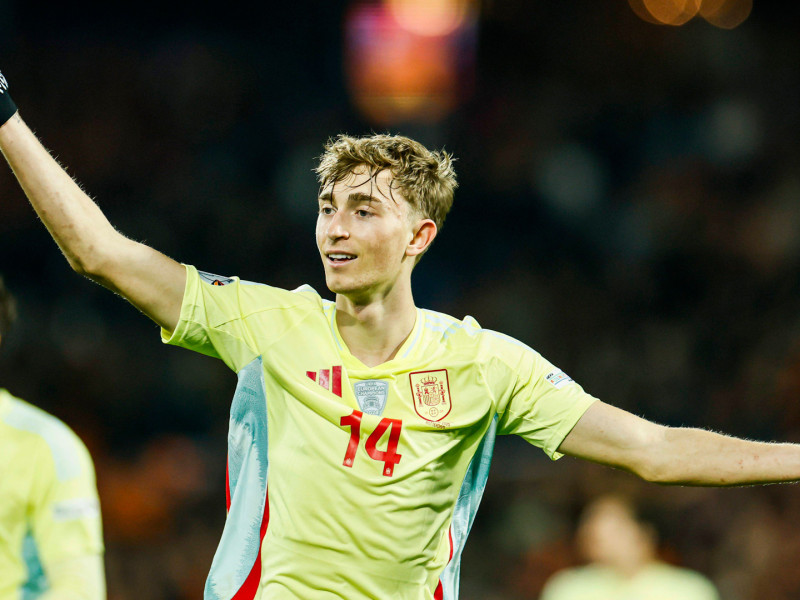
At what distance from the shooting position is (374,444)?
10.2ft

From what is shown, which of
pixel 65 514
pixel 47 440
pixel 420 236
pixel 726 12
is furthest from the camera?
pixel 726 12

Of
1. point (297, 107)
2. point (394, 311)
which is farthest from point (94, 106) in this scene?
point (394, 311)

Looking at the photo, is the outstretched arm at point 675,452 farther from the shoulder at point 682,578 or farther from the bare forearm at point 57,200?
the shoulder at point 682,578

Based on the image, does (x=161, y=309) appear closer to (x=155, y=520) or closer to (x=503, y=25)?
(x=155, y=520)

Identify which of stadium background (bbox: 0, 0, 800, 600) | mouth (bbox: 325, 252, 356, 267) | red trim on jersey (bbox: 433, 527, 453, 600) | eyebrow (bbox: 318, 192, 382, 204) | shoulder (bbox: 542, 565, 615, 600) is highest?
stadium background (bbox: 0, 0, 800, 600)

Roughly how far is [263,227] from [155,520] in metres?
3.52

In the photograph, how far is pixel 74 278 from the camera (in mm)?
9766

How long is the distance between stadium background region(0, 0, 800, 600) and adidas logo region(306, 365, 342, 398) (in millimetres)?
5040

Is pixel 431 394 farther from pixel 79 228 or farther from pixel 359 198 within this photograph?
pixel 79 228

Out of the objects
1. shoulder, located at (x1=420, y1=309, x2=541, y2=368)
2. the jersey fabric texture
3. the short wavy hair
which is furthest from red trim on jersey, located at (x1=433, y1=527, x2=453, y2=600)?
the jersey fabric texture

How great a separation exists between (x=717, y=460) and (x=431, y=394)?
3.32 feet

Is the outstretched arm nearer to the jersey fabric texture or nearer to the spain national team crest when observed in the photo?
the spain national team crest

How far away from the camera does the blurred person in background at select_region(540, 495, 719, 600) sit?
6539 millimetres

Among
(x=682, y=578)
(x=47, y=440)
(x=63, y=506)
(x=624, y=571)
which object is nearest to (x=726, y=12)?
(x=682, y=578)
